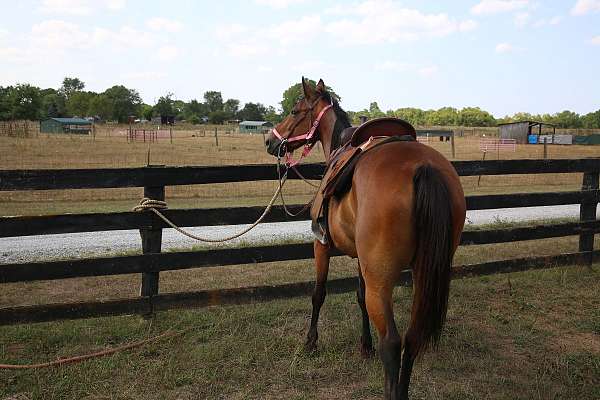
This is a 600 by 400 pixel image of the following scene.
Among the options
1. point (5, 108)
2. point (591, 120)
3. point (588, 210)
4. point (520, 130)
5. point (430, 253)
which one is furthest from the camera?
point (591, 120)

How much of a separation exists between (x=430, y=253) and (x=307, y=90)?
244cm

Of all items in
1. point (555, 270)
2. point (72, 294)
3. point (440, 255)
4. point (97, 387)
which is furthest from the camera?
point (555, 270)

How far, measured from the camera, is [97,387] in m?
3.61

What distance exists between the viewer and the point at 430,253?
2969 mm

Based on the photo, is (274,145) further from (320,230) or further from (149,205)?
(149,205)

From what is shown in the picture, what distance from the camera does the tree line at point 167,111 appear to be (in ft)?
249

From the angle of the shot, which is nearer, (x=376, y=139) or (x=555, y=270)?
(x=376, y=139)

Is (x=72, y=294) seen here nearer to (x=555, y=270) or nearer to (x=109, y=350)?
(x=109, y=350)

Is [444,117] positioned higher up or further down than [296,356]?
higher up

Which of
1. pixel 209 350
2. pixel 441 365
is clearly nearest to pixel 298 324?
pixel 209 350

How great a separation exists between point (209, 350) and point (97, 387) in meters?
0.94

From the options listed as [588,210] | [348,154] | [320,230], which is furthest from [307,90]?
[588,210]

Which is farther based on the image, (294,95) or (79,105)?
(79,105)

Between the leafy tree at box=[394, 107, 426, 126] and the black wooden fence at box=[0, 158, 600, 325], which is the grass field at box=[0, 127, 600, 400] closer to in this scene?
the black wooden fence at box=[0, 158, 600, 325]
